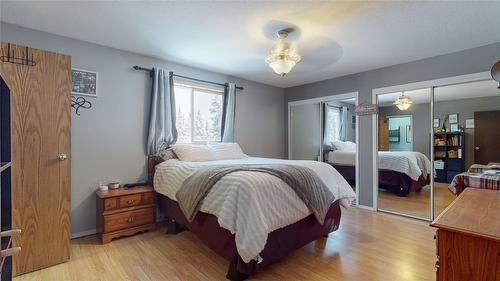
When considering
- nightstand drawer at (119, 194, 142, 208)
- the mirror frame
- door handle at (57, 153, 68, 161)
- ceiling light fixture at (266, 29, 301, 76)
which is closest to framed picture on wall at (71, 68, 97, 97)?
door handle at (57, 153, 68, 161)

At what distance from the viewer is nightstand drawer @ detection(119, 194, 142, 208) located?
8.65ft

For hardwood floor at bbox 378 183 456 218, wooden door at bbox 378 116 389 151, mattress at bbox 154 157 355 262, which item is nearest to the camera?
mattress at bbox 154 157 355 262

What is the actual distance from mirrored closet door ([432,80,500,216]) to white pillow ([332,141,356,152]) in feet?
3.79

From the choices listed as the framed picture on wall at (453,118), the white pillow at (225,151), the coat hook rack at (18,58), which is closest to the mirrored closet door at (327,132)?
the framed picture on wall at (453,118)

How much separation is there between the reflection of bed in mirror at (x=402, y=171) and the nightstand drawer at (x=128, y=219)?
3.32 meters

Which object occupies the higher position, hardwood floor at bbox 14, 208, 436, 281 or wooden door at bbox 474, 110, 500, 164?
wooden door at bbox 474, 110, 500, 164

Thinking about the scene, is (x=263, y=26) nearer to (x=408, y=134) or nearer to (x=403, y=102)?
(x=403, y=102)

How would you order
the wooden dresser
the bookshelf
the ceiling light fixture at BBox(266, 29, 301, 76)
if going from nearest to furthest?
the wooden dresser → the bookshelf → the ceiling light fixture at BBox(266, 29, 301, 76)

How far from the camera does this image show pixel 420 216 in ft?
11.2

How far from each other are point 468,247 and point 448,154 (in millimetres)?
2959

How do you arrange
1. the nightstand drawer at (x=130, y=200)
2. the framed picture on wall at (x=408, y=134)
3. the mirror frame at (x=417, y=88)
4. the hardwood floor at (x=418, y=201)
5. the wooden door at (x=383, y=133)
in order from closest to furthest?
the nightstand drawer at (x=130, y=200) < the mirror frame at (x=417, y=88) < the hardwood floor at (x=418, y=201) < the framed picture on wall at (x=408, y=134) < the wooden door at (x=383, y=133)

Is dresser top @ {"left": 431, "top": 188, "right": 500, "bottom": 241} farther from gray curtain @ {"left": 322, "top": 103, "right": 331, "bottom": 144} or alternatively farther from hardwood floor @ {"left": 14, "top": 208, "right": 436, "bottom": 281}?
gray curtain @ {"left": 322, "top": 103, "right": 331, "bottom": 144}

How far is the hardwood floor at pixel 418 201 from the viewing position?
3301mm

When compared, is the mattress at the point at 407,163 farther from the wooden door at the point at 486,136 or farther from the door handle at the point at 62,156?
the door handle at the point at 62,156
